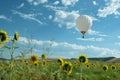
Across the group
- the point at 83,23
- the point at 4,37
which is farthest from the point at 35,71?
the point at 83,23

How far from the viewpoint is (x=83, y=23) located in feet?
58.7

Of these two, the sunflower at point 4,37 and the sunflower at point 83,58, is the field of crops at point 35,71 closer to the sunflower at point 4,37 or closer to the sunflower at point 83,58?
the sunflower at point 4,37

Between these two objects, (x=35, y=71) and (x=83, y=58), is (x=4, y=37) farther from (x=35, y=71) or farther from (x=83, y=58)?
(x=83, y=58)

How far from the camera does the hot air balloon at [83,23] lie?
17.8m

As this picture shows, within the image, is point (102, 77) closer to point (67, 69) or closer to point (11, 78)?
point (67, 69)

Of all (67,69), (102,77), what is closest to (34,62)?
(67,69)

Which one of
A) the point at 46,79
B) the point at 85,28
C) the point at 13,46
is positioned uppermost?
the point at 85,28

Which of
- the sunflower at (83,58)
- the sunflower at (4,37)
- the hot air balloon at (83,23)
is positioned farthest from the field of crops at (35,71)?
the hot air balloon at (83,23)

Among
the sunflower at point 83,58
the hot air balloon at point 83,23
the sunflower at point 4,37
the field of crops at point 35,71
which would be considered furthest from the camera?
the hot air balloon at point 83,23

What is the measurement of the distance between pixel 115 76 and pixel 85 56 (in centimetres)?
621

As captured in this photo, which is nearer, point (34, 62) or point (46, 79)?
point (46, 79)

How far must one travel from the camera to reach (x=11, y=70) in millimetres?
5188

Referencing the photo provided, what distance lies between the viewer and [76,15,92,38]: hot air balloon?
17766 millimetres

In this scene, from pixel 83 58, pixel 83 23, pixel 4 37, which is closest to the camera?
pixel 4 37
